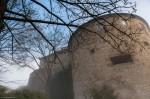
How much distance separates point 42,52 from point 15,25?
8616 mm

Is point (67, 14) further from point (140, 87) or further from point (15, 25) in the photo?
point (140, 87)

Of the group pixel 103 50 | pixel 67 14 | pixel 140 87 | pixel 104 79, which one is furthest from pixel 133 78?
pixel 67 14

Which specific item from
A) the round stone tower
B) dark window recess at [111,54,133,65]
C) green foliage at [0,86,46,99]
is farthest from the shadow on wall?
green foliage at [0,86,46,99]

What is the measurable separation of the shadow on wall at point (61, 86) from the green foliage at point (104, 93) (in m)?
3.41

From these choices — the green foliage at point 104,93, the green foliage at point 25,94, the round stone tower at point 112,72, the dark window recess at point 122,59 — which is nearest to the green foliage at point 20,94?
the green foliage at point 25,94

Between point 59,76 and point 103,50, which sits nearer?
point 103,50

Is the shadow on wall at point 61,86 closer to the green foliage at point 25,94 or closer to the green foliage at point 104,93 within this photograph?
the green foliage at point 104,93

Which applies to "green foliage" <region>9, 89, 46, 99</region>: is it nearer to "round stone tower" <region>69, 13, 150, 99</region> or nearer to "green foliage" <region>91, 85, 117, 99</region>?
"round stone tower" <region>69, 13, 150, 99</region>

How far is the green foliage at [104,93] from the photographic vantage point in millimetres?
13859

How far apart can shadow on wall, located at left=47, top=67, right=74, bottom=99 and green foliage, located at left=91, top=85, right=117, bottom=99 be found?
3.41 m

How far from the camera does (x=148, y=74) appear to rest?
14.3m

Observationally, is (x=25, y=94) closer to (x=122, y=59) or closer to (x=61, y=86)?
(x=122, y=59)

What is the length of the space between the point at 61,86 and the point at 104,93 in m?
6.06

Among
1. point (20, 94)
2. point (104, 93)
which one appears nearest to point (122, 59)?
point (104, 93)
